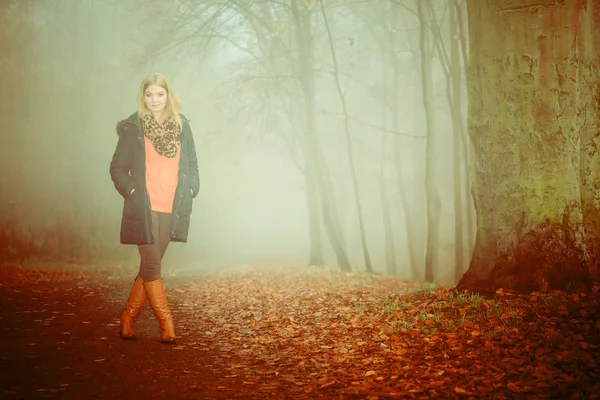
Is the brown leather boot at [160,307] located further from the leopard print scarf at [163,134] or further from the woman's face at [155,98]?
the woman's face at [155,98]

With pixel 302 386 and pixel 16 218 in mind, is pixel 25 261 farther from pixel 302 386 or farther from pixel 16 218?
pixel 302 386

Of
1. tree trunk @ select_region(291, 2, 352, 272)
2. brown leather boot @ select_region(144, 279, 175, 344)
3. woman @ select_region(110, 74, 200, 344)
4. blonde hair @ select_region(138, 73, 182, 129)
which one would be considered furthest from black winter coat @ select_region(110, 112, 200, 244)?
tree trunk @ select_region(291, 2, 352, 272)

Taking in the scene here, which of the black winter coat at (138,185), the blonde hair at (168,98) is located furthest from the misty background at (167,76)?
the black winter coat at (138,185)

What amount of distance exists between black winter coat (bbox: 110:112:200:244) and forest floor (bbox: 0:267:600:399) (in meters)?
1.11

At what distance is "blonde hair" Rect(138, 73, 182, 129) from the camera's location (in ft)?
15.6

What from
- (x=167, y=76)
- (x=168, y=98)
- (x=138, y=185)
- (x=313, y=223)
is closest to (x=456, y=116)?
(x=313, y=223)

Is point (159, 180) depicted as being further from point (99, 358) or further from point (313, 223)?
point (313, 223)

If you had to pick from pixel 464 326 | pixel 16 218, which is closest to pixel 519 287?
pixel 464 326

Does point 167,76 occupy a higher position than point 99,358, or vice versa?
point 167,76

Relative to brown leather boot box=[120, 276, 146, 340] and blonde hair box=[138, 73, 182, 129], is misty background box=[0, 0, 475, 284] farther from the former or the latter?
brown leather boot box=[120, 276, 146, 340]

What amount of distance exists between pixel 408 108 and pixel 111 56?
43.7 ft

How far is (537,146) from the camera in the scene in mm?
5387

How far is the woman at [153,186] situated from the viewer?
14.7 feet

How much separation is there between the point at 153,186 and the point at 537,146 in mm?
4323
